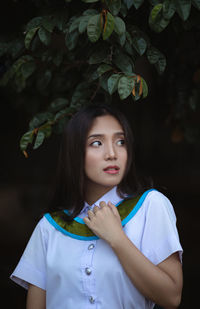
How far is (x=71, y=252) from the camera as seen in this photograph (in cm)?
168

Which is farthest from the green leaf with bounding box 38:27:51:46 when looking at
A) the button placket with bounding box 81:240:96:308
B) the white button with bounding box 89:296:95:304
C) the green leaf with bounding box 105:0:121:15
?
the white button with bounding box 89:296:95:304

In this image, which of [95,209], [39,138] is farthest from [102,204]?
[39,138]

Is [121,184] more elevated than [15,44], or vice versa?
[15,44]

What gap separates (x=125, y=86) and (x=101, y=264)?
0.71 metres

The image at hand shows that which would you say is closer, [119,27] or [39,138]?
[119,27]

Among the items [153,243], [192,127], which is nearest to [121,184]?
[153,243]

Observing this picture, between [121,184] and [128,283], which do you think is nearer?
[128,283]

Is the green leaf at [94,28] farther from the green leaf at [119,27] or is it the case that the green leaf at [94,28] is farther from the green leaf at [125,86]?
the green leaf at [125,86]

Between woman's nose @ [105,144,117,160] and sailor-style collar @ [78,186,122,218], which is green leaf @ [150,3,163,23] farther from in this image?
sailor-style collar @ [78,186,122,218]

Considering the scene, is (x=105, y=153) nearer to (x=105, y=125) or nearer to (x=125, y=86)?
(x=105, y=125)

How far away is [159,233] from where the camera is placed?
5.25 ft

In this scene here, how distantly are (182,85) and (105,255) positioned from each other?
1.26m

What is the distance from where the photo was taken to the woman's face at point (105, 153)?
5.55 feet

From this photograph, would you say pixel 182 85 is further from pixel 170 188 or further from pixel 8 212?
pixel 170 188
